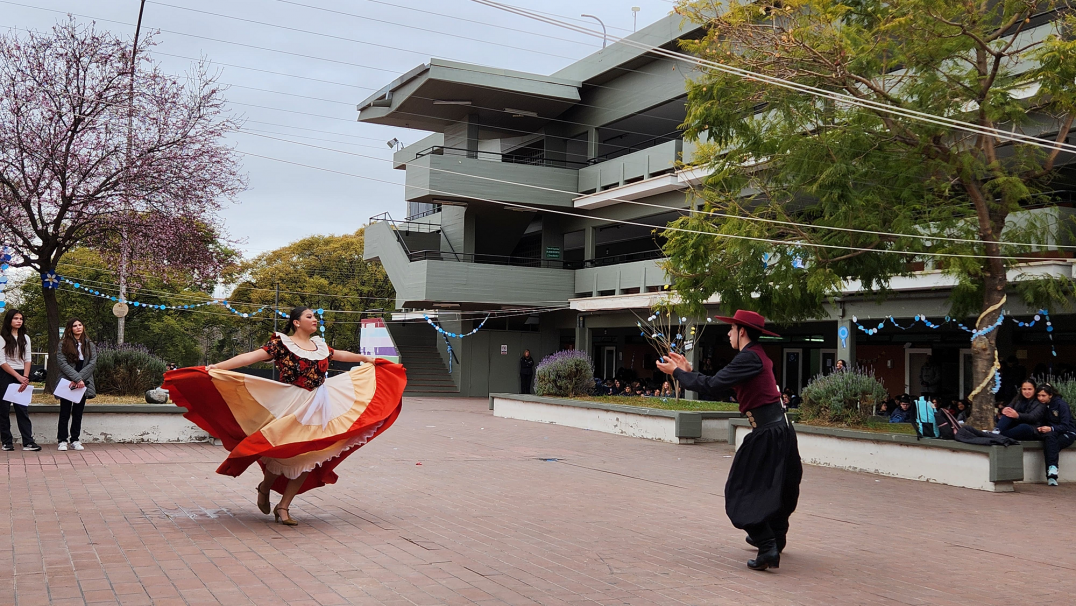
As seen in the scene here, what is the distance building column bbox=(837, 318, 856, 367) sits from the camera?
24.1 m

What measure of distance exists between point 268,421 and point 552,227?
29.5m

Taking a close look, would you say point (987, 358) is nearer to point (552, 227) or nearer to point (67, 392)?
point (67, 392)

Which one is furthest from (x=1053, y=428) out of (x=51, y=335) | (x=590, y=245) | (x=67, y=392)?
(x=590, y=245)

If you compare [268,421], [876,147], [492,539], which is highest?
[876,147]

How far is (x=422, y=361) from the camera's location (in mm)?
39281

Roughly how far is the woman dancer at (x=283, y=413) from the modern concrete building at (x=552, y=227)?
18903 mm

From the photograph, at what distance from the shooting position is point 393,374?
912 cm

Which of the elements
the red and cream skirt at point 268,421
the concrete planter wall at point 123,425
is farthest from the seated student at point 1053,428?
the concrete planter wall at point 123,425

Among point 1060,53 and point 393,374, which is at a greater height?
point 1060,53

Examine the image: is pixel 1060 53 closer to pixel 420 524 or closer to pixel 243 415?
pixel 420 524

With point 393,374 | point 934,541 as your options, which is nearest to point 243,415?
point 393,374

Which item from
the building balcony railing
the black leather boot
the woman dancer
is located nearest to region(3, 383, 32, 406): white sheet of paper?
the woman dancer

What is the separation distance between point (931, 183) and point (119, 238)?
13810 mm

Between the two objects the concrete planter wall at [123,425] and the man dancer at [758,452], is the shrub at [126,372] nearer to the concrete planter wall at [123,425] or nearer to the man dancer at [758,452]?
the concrete planter wall at [123,425]
